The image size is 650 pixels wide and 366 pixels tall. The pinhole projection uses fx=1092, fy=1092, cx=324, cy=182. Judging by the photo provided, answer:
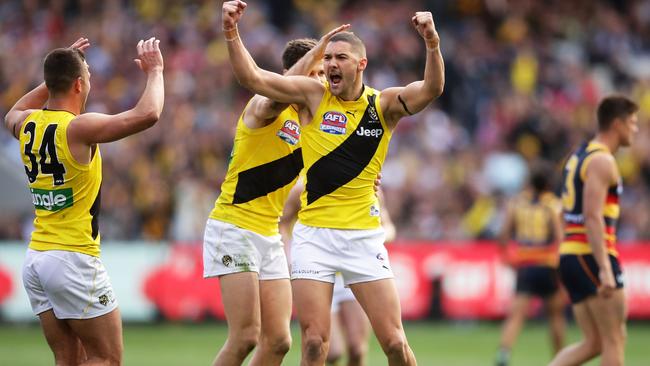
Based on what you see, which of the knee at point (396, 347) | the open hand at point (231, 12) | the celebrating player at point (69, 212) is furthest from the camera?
the knee at point (396, 347)

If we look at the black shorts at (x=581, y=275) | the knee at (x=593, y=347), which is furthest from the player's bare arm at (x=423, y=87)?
the knee at (x=593, y=347)

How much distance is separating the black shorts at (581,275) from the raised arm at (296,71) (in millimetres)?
3400

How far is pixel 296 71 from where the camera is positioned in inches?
352

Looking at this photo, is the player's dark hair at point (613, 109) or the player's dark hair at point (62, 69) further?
the player's dark hair at point (613, 109)

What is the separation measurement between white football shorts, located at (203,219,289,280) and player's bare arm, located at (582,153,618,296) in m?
2.91

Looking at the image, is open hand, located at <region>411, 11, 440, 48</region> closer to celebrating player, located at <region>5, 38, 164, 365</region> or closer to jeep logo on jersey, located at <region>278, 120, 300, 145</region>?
jeep logo on jersey, located at <region>278, 120, 300, 145</region>

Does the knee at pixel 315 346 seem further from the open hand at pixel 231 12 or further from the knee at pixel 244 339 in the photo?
the open hand at pixel 231 12

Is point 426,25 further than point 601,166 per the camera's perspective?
No

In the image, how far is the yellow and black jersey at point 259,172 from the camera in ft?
30.2

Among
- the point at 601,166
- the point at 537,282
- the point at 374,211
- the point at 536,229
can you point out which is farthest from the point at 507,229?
the point at 374,211

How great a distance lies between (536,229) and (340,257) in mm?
7320

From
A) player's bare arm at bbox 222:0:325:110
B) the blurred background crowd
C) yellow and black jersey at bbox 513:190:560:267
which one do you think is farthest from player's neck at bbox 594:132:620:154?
the blurred background crowd

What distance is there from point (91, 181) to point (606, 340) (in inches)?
195

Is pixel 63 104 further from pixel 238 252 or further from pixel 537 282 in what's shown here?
pixel 537 282
